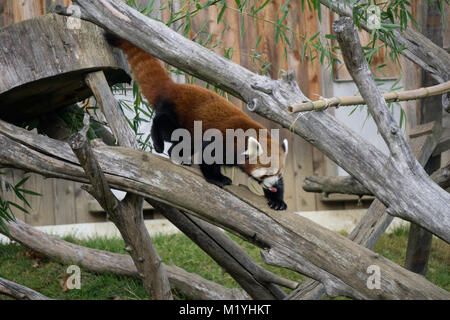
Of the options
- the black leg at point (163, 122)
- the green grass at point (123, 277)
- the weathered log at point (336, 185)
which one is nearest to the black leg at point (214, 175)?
the black leg at point (163, 122)

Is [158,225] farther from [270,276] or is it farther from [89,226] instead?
[270,276]

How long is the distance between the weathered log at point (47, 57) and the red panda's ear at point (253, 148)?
0.83 metres

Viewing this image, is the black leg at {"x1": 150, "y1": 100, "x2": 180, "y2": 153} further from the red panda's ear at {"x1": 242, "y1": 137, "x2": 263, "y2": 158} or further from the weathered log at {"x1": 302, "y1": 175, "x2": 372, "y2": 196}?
the weathered log at {"x1": 302, "y1": 175, "x2": 372, "y2": 196}

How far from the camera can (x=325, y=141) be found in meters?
2.41

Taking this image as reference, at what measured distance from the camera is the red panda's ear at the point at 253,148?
9.49 feet

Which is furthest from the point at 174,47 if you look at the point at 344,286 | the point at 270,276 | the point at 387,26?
the point at 270,276

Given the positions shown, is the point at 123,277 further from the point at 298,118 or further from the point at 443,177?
the point at 443,177

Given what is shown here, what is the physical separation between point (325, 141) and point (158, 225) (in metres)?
2.99

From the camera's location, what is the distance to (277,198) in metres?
2.84

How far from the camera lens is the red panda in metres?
2.96

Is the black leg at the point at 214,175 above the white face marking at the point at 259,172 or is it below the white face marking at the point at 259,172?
above

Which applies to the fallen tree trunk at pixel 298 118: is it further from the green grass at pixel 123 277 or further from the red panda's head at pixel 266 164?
the green grass at pixel 123 277

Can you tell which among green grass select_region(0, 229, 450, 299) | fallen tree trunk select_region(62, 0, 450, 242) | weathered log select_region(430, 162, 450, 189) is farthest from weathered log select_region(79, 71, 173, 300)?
weathered log select_region(430, 162, 450, 189)

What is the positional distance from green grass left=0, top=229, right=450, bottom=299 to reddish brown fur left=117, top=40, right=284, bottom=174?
4.57 feet
